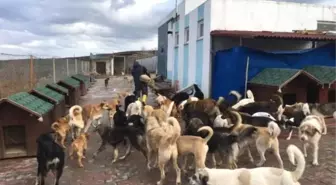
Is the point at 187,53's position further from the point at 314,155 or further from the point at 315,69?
the point at 314,155

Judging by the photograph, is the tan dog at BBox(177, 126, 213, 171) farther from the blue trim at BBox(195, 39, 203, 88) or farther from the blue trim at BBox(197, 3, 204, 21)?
the blue trim at BBox(197, 3, 204, 21)

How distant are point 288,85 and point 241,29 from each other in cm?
419

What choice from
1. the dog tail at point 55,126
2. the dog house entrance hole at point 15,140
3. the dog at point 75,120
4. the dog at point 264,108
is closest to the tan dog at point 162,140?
the dog at point 75,120

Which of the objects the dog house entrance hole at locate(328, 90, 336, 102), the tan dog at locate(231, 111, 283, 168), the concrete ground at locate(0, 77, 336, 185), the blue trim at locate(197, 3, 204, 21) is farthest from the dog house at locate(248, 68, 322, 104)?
the tan dog at locate(231, 111, 283, 168)

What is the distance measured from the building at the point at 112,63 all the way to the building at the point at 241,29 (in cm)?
2679

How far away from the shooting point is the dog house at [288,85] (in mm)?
10336

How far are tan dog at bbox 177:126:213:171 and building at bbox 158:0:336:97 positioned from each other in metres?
7.13

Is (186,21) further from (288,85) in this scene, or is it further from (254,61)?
(288,85)

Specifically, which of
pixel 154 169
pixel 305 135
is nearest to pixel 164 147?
pixel 154 169

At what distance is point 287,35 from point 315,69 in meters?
1.55

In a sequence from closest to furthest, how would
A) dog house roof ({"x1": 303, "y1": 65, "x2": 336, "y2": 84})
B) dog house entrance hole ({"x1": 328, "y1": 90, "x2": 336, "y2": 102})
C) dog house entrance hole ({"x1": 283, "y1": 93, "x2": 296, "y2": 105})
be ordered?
dog house roof ({"x1": 303, "y1": 65, "x2": 336, "y2": 84}) → dog house entrance hole ({"x1": 283, "y1": 93, "x2": 296, "y2": 105}) → dog house entrance hole ({"x1": 328, "y1": 90, "x2": 336, "y2": 102})

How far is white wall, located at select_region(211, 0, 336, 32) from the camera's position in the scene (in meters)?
13.5

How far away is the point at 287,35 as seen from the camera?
1180 cm

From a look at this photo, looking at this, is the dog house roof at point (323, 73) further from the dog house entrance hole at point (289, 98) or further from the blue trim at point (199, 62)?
the blue trim at point (199, 62)
